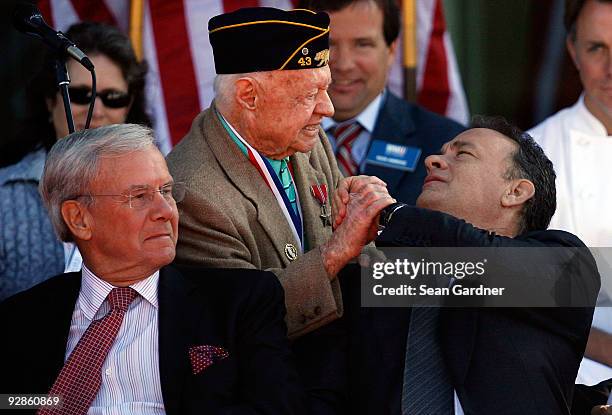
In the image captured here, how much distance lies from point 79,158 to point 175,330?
0.56 m

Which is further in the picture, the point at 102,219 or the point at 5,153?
the point at 5,153

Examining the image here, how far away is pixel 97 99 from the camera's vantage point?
192 inches

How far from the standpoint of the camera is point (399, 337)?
352 cm

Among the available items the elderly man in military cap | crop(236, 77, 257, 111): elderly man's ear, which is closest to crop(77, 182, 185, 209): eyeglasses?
the elderly man in military cap

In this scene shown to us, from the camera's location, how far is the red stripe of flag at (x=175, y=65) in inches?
229

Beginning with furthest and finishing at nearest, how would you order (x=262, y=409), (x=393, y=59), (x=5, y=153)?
(x=393, y=59), (x=5, y=153), (x=262, y=409)

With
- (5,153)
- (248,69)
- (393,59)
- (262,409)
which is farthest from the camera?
(393,59)

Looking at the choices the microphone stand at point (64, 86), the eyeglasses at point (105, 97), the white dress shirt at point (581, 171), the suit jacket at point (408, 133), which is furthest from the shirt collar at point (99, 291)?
the white dress shirt at point (581, 171)

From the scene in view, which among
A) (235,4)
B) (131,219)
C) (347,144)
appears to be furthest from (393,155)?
(131,219)

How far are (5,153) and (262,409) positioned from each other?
2129 mm

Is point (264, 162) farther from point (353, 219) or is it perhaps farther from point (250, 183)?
point (353, 219)

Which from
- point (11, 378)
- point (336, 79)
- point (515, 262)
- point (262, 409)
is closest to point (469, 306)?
point (515, 262)

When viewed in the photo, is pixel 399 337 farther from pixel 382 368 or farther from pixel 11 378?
pixel 11 378

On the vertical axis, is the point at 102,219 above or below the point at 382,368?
above
